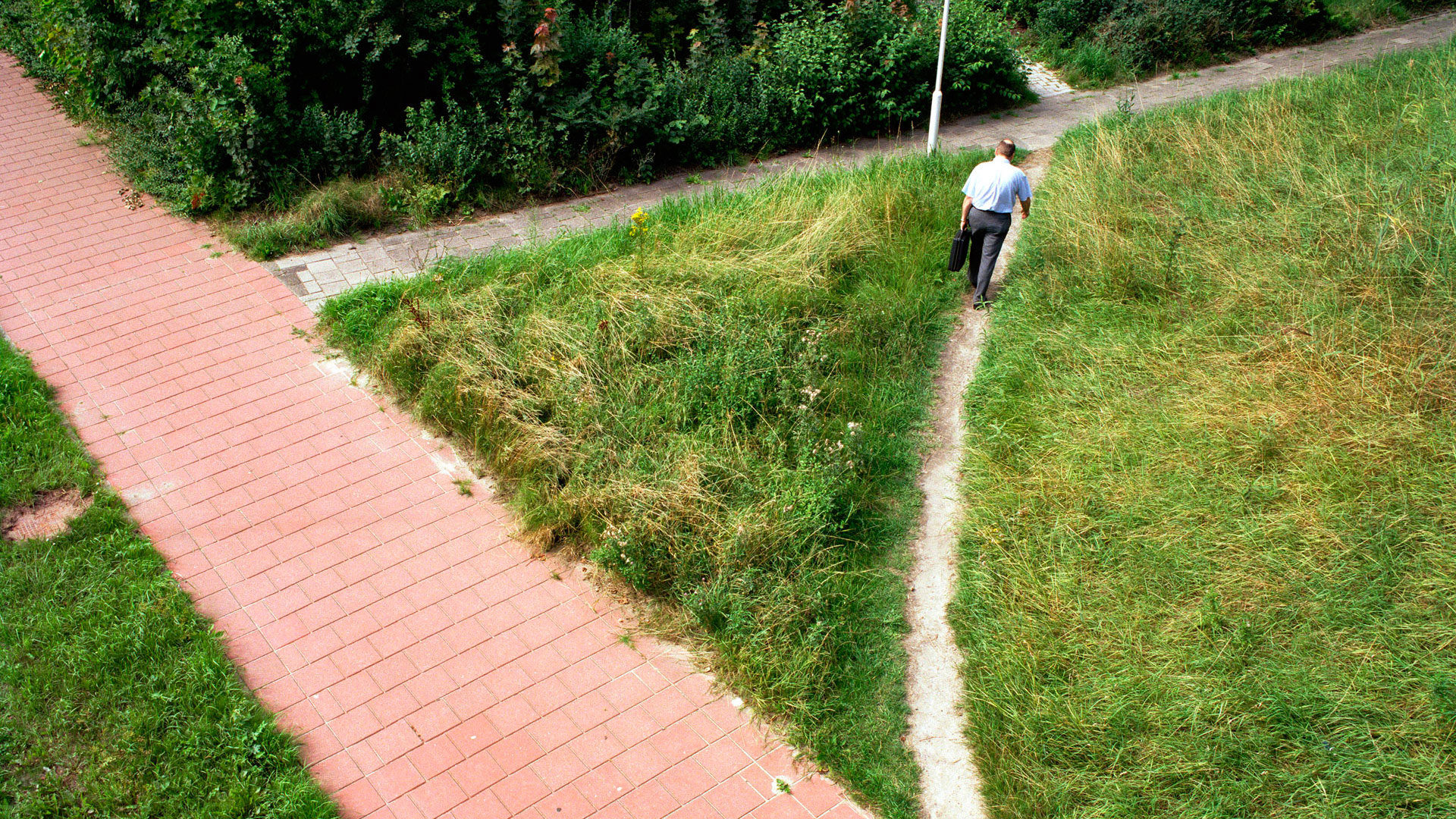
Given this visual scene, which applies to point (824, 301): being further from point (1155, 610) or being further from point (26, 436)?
point (26, 436)

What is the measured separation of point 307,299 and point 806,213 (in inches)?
179

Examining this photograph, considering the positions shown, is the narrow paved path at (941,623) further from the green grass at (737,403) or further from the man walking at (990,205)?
the man walking at (990,205)

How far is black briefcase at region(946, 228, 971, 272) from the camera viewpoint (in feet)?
28.2

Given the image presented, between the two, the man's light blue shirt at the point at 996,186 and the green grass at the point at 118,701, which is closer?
the green grass at the point at 118,701

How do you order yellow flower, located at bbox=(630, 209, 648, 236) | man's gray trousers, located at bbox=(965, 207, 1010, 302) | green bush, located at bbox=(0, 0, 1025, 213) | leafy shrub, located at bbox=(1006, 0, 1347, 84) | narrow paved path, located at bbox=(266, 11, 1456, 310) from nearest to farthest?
1. man's gray trousers, located at bbox=(965, 207, 1010, 302)
2. yellow flower, located at bbox=(630, 209, 648, 236)
3. narrow paved path, located at bbox=(266, 11, 1456, 310)
4. green bush, located at bbox=(0, 0, 1025, 213)
5. leafy shrub, located at bbox=(1006, 0, 1347, 84)

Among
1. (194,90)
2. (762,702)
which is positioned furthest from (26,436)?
(762,702)

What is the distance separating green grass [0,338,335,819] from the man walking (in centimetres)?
647

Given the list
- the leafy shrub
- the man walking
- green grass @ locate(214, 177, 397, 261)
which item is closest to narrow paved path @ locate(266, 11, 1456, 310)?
green grass @ locate(214, 177, 397, 261)

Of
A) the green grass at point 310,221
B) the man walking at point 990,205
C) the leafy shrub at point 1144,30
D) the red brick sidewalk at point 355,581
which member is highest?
the leafy shrub at point 1144,30

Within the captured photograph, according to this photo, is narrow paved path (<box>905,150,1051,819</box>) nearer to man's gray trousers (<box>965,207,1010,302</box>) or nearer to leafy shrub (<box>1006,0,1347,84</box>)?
man's gray trousers (<box>965,207,1010,302</box>)

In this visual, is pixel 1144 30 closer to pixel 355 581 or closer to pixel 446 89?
pixel 446 89

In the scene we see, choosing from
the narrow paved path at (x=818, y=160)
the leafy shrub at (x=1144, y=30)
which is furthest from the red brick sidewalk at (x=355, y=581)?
the leafy shrub at (x=1144, y=30)

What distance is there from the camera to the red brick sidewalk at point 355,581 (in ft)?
16.8

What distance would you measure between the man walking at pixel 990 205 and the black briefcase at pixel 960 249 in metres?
0.05
